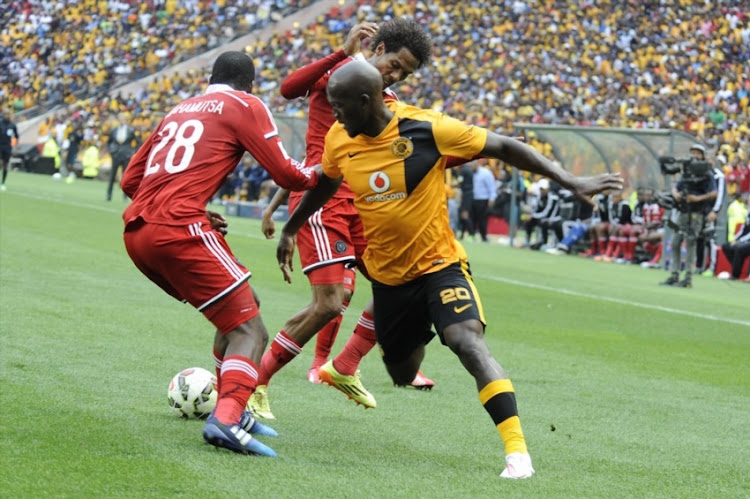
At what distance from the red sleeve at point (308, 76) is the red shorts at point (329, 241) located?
728 mm

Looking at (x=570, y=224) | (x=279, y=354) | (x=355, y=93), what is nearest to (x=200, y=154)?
(x=355, y=93)

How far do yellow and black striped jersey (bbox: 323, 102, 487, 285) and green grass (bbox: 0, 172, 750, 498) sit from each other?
3.25 feet

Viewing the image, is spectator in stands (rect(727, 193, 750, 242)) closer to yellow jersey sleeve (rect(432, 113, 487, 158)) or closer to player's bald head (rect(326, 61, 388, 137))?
yellow jersey sleeve (rect(432, 113, 487, 158))

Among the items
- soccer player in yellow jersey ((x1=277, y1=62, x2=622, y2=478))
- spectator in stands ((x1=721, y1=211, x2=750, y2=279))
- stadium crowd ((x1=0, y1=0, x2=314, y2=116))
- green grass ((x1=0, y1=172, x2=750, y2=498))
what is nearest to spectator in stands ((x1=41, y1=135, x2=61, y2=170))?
stadium crowd ((x1=0, y1=0, x2=314, y2=116))

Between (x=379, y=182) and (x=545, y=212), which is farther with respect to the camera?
(x=545, y=212)

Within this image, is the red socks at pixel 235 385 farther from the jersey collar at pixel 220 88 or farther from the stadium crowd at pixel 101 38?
the stadium crowd at pixel 101 38

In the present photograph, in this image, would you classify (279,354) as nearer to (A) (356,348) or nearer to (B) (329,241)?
(A) (356,348)

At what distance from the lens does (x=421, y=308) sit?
631 cm

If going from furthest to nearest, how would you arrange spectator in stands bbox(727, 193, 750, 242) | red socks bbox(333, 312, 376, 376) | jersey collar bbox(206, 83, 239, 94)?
spectator in stands bbox(727, 193, 750, 242) < red socks bbox(333, 312, 376, 376) < jersey collar bbox(206, 83, 239, 94)

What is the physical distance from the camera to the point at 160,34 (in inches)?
2219

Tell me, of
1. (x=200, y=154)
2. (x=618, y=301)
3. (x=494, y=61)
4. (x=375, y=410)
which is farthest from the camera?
(x=494, y=61)

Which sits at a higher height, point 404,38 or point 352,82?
point 404,38

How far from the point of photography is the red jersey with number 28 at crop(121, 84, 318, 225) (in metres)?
5.97

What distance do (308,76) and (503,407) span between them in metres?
2.84
